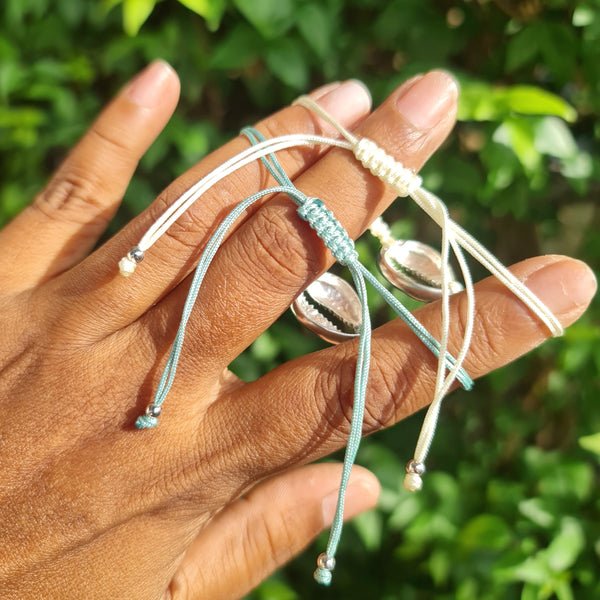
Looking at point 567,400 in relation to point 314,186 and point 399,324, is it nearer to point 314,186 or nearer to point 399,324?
point 399,324

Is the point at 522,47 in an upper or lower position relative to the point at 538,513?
upper

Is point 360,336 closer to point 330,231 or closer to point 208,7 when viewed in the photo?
point 330,231

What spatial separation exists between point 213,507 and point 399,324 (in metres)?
0.56

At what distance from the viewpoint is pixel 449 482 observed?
1670 mm

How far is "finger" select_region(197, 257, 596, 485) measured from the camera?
113 cm

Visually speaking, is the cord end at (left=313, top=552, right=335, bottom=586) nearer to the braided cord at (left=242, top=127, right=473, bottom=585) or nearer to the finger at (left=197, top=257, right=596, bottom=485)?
the braided cord at (left=242, top=127, right=473, bottom=585)

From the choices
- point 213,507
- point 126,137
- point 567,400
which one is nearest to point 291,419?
point 213,507

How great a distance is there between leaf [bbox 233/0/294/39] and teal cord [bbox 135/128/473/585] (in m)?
0.42

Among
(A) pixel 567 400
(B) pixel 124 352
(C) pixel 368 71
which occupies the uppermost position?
(B) pixel 124 352

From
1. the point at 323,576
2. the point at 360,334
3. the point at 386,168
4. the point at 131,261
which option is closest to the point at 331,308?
the point at 360,334

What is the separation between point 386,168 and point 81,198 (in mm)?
791

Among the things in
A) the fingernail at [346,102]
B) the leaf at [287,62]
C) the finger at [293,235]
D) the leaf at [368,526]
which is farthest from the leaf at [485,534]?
the leaf at [287,62]

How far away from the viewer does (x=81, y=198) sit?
1.52 m

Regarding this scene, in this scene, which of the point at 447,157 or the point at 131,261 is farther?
the point at 447,157
